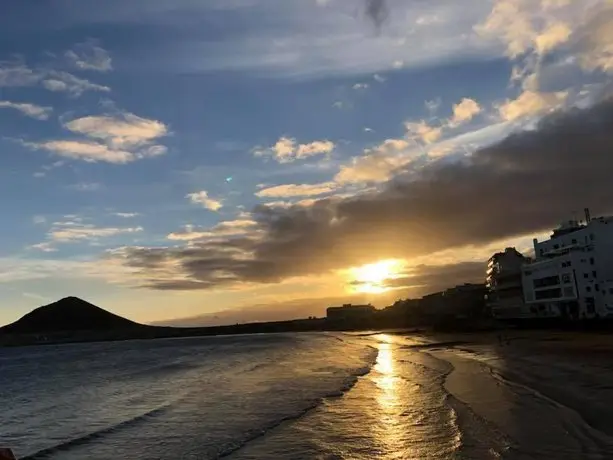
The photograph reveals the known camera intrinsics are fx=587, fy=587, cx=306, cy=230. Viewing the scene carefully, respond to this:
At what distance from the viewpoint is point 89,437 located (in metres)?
24.1

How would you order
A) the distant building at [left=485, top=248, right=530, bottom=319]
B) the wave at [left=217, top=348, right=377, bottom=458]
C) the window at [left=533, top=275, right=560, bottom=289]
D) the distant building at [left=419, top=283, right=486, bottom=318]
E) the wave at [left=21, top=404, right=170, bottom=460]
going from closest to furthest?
the wave at [left=217, top=348, right=377, bottom=458], the wave at [left=21, top=404, right=170, bottom=460], the window at [left=533, top=275, right=560, bottom=289], the distant building at [left=485, top=248, right=530, bottom=319], the distant building at [left=419, top=283, right=486, bottom=318]

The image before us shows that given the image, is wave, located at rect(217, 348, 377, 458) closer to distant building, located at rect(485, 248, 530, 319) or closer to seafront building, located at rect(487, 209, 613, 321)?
seafront building, located at rect(487, 209, 613, 321)

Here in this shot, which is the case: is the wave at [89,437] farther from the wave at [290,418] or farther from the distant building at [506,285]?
the distant building at [506,285]

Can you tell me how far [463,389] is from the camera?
30.6 metres

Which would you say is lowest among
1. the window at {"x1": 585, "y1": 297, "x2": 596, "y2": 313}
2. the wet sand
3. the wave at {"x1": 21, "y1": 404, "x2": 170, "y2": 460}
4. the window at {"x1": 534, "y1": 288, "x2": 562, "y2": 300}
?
the wave at {"x1": 21, "y1": 404, "x2": 170, "y2": 460}

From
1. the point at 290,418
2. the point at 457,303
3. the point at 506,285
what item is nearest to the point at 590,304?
the point at 506,285

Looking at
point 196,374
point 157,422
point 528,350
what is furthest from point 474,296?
point 157,422

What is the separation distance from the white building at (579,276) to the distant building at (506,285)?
11.3m

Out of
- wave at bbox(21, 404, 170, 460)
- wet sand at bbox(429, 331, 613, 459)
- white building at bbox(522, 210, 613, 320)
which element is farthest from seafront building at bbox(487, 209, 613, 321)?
wave at bbox(21, 404, 170, 460)

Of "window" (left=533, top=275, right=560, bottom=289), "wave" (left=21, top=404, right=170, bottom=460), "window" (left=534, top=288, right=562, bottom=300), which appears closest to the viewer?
"wave" (left=21, top=404, right=170, bottom=460)

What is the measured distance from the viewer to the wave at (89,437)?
838 inches

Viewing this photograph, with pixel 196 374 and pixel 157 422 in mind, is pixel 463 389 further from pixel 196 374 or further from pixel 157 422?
pixel 196 374

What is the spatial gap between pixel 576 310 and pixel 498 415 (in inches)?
2743

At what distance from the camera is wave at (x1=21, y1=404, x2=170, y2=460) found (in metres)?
21.3
